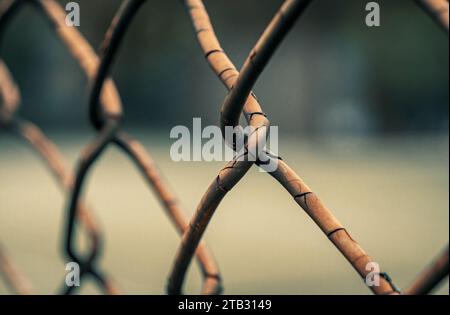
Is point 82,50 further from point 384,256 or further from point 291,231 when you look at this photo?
point 291,231

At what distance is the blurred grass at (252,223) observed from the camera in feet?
3.83

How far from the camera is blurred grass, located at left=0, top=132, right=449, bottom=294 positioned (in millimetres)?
1167

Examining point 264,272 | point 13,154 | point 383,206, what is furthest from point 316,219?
point 13,154

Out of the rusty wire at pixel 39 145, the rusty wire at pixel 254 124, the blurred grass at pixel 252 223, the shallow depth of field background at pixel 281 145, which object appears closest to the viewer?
the rusty wire at pixel 254 124

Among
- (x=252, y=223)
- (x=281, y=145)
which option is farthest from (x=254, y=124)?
(x=281, y=145)

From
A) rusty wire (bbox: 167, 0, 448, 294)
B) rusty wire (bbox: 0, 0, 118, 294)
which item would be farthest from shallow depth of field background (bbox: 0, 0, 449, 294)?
rusty wire (bbox: 167, 0, 448, 294)

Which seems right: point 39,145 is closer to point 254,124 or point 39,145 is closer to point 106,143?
point 106,143

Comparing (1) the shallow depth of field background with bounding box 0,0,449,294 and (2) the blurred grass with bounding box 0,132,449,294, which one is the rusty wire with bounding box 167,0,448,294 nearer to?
(2) the blurred grass with bounding box 0,132,449,294

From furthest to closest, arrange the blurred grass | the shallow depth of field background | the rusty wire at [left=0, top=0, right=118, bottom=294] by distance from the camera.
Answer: the shallow depth of field background < the blurred grass < the rusty wire at [left=0, top=0, right=118, bottom=294]

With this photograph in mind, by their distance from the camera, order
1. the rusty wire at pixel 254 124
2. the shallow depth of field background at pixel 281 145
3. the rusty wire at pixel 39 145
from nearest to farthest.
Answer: the rusty wire at pixel 254 124 < the rusty wire at pixel 39 145 < the shallow depth of field background at pixel 281 145

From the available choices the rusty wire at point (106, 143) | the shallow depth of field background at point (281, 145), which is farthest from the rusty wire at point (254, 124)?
the shallow depth of field background at point (281, 145)

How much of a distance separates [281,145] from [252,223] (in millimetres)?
1925

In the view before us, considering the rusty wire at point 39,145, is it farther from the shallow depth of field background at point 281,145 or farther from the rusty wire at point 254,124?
the shallow depth of field background at point 281,145

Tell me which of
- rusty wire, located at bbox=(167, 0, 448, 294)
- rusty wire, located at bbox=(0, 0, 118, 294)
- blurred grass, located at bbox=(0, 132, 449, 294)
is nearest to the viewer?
rusty wire, located at bbox=(167, 0, 448, 294)
